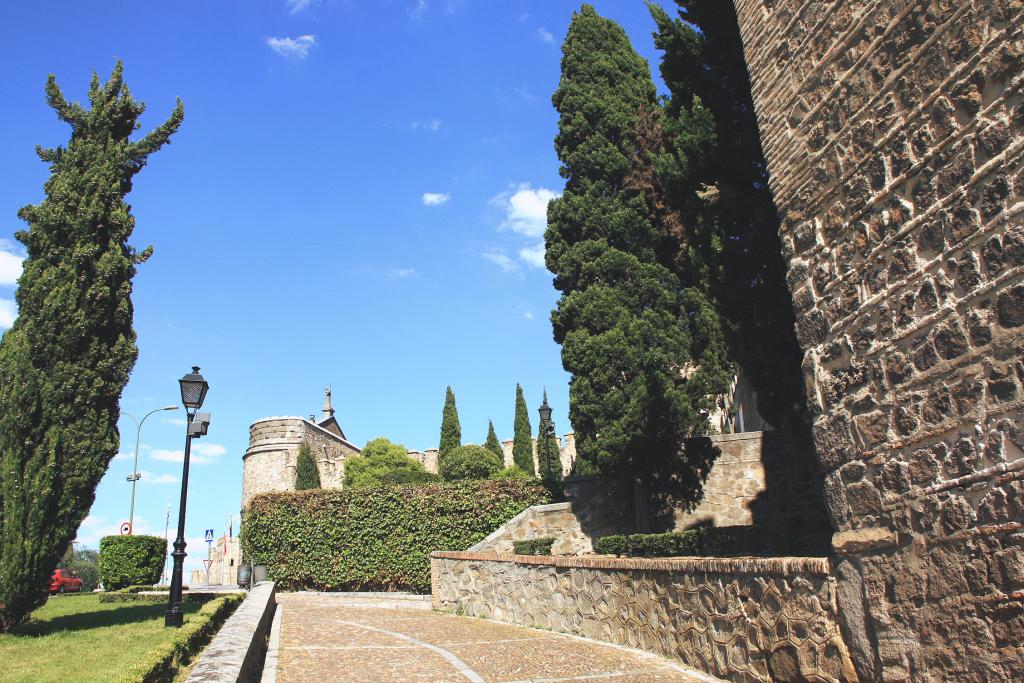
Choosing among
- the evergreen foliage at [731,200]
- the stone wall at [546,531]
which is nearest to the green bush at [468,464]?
the stone wall at [546,531]

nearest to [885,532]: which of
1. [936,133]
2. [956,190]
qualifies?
[956,190]

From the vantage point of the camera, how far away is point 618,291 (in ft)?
47.6

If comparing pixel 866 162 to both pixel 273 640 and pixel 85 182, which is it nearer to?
pixel 273 640

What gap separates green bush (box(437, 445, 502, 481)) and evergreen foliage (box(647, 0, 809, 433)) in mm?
24767

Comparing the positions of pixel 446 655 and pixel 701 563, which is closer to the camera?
pixel 701 563

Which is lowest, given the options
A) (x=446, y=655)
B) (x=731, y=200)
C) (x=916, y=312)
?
(x=446, y=655)

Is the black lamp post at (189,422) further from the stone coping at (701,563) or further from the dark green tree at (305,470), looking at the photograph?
the dark green tree at (305,470)

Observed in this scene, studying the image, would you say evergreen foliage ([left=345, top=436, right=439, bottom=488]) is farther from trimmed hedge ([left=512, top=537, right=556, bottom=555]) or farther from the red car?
trimmed hedge ([left=512, top=537, right=556, bottom=555])

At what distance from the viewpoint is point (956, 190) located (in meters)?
3.73

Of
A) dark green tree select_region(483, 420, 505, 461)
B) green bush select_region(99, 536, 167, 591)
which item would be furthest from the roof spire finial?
green bush select_region(99, 536, 167, 591)

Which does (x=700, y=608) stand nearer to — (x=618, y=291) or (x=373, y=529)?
(x=618, y=291)

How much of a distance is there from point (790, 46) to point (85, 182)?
1106 cm

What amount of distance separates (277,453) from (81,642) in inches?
1197

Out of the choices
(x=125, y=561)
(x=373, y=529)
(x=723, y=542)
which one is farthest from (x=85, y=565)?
(x=723, y=542)
